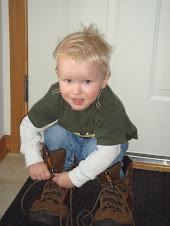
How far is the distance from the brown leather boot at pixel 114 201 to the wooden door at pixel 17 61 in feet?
1.96

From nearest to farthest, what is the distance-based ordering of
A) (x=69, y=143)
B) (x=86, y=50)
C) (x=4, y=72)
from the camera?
(x=86, y=50), (x=69, y=143), (x=4, y=72)

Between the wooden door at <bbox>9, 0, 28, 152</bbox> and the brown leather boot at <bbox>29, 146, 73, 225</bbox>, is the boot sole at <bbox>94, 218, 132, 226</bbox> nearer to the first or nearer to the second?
the brown leather boot at <bbox>29, 146, 73, 225</bbox>

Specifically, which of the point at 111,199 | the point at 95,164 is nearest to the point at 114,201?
the point at 111,199

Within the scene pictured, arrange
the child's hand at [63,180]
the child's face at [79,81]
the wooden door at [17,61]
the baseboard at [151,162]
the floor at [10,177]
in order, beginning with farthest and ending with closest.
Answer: the baseboard at [151,162] < the wooden door at [17,61] < the floor at [10,177] < the child's hand at [63,180] < the child's face at [79,81]

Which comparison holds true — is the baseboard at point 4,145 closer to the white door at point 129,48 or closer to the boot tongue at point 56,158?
the white door at point 129,48

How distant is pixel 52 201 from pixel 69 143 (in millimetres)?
215

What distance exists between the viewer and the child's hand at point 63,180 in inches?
40.3

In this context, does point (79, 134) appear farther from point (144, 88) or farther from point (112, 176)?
point (144, 88)

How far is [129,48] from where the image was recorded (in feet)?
4.29

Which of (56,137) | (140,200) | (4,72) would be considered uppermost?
(4,72)

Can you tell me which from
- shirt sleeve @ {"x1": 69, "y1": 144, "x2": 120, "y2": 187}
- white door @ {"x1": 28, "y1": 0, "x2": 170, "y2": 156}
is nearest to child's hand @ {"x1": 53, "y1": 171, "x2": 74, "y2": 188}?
shirt sleeve @ {"x1": 69, "y1": 144, "x2": 120, "y2": 187}

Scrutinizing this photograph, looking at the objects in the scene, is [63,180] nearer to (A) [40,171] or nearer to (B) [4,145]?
(A) [40,171]

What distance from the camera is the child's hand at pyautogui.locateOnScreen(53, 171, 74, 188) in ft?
→ 3.35

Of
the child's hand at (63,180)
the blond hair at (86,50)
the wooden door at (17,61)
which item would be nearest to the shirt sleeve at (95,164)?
the child's hand at (63,180)
